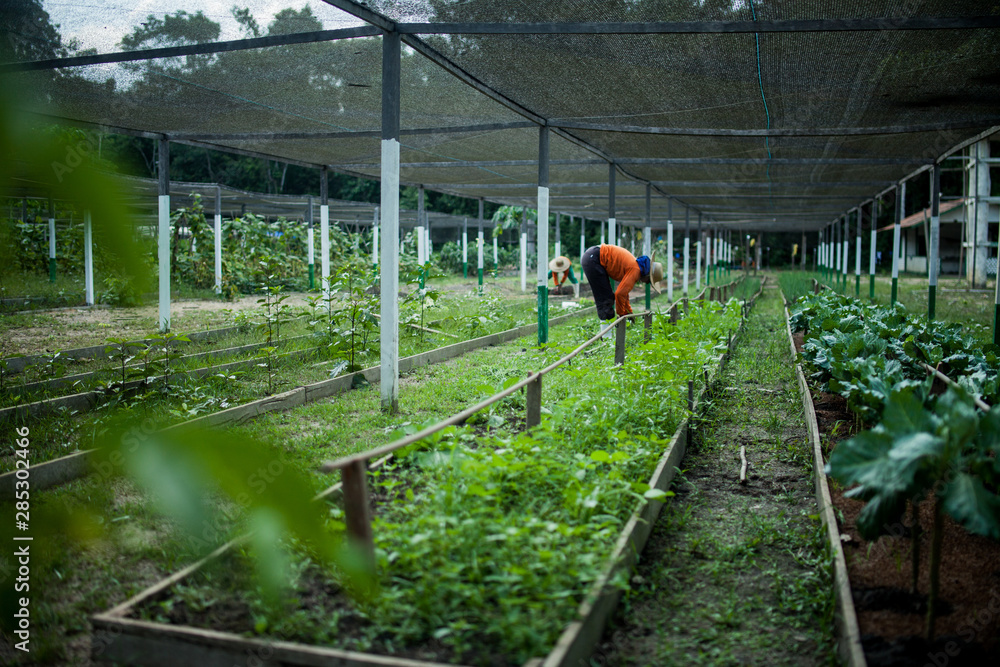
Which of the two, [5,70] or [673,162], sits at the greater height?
[673,162]

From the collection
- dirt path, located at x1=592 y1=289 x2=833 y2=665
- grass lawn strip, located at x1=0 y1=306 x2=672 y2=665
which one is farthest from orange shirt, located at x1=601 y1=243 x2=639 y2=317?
dirt path, located at x1=592 y1=289 x2=833 y2=665

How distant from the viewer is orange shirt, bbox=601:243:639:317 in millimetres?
10234

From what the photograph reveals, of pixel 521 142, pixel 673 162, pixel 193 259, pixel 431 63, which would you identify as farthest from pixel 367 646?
pixel 193 259

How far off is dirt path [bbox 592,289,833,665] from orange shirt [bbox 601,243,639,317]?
3839mm

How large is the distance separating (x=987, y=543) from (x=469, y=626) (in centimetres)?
288

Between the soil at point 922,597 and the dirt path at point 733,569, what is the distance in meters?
0.17

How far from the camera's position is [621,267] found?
35.3 ft

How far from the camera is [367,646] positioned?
262 cm

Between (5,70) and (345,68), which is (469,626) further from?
(345,68)

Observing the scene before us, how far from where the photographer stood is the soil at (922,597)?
274 cm

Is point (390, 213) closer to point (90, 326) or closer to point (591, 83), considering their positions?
point (591, 83)

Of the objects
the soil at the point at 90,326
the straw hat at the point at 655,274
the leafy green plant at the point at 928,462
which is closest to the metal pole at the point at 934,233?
the straw hat at the point at 655,274

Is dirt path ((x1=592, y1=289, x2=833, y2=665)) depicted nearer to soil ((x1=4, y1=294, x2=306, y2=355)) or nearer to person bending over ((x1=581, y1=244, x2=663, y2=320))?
person bending over ((x1=581, y1=244, x2=663, y2=320))

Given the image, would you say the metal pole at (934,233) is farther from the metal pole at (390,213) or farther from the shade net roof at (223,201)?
the shade net roof at (223,201)
